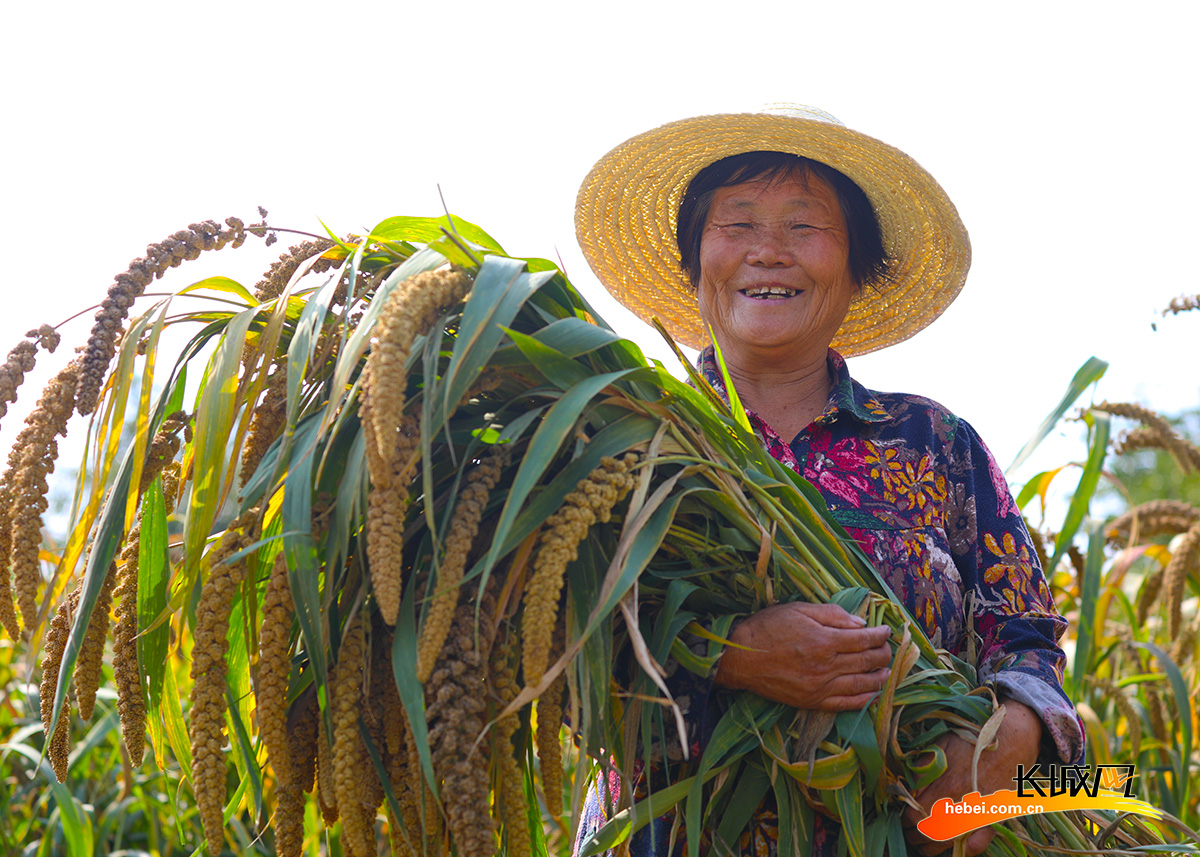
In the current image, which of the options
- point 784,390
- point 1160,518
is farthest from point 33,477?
point 1160,518

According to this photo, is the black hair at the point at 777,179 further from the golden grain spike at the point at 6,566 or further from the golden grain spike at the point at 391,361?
the golden grain spike at the point at 6,566

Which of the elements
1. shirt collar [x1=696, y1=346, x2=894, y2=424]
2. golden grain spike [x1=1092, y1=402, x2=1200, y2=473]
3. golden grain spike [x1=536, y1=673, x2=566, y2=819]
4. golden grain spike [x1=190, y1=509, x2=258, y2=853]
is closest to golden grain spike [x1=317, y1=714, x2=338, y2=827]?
golden grain spike [x1=190, y1=509, x2=258, y2=853]

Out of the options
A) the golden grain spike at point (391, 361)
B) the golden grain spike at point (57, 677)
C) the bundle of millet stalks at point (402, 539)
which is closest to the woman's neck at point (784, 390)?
the bundle of millet stalks at point (402, 539)

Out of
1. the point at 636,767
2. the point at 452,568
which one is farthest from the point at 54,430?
the point at 636,767

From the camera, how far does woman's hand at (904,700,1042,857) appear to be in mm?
1257

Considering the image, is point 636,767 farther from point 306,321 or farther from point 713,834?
point 306,321

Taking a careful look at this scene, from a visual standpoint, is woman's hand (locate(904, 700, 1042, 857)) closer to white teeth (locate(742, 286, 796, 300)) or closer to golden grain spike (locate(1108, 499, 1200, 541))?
white teeth (locate(742, 286, 796, 300))

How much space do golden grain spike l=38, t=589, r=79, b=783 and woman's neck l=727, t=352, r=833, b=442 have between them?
48.3 inches

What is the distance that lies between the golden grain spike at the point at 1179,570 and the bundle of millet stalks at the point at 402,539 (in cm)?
208

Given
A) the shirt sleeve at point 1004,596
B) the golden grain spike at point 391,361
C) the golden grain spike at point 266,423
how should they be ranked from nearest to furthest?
the golden grain spike at point 391,361
the golden grain spike at point 266,423
the shirt sleeve at point 1004,596

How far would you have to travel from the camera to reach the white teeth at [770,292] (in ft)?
5.82

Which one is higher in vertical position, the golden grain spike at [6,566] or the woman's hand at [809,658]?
the golden grain spike at [6,566]

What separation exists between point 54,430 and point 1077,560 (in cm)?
277

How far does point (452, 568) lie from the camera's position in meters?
0.89
